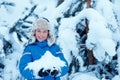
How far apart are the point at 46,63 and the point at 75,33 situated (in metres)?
2.24

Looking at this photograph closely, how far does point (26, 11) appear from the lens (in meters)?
7.76

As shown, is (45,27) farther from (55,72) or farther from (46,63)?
(55,72)

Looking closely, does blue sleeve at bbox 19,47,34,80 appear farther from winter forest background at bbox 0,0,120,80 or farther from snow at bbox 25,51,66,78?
winter forest background at bbox 0,0,120,80

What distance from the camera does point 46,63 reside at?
16.5ft

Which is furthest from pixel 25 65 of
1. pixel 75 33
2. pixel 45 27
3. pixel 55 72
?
pixel 75 33

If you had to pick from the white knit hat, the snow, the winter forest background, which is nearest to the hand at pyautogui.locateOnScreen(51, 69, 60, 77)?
the snow

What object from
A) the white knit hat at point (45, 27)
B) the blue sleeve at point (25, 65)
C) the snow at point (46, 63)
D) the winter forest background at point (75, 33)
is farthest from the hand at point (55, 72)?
→ the winter forest background at point (75, 33)

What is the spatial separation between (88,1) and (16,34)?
153 cm

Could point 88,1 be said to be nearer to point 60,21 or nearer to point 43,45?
point 60,21

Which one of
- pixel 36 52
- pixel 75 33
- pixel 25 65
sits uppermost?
pixel 75 33

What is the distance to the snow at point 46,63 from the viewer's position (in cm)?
502

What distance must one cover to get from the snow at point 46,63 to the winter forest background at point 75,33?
5.46 feet

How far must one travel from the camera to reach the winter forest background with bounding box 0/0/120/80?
679 centimetres

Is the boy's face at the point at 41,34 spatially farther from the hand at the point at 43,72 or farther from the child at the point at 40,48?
the hand at the point at 43,72
